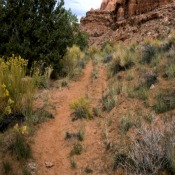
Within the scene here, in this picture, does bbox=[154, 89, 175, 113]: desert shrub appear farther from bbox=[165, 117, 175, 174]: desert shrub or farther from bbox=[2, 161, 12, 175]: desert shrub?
bbox=[2, 161, 12, 175]: desert shrub

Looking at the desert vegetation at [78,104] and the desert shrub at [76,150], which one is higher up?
the desert vegetation at [78,104]

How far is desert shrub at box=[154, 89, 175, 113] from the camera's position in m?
6.75

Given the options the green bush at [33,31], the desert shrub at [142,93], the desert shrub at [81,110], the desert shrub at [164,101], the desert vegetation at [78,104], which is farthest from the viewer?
the green bush at [33,31]

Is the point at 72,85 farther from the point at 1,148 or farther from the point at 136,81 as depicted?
the point at 1,148

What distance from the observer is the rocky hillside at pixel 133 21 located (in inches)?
965

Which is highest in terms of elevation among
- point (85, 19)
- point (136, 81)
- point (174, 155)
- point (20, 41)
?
point (85, 19)

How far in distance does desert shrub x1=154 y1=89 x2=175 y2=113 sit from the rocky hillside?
45.0ft

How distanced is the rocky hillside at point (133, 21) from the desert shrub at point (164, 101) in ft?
45.0

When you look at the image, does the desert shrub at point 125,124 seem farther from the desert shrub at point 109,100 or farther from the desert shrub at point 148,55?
the desert shrub at point 148,55

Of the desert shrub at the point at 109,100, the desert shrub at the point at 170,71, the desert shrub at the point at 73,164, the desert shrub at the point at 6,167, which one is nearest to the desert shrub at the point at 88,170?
the desert shrub at the point at 73,164

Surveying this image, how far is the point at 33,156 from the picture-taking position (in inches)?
241

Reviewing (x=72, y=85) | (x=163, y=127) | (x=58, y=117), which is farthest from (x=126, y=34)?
(x=163, y=127)

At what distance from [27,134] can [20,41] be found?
14.9 ft

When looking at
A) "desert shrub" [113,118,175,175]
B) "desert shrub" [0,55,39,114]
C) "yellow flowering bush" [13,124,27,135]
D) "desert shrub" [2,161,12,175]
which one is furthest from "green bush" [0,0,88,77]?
"desert shrub" [113,118,175,175]
